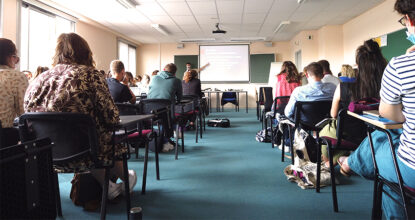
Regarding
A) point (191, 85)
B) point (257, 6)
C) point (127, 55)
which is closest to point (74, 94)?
point (191, 85)

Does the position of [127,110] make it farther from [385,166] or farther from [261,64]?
[261,64]

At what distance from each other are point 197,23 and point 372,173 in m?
6.54

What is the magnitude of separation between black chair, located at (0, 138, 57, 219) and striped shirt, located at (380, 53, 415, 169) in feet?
4.00

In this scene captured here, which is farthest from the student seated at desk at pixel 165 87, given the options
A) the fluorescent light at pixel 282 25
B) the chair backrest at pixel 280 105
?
the fluorescent light at pixel 282 25

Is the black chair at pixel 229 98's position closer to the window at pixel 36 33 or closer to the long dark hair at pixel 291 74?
the window at pixel 36 33

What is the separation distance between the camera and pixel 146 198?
2.07 m

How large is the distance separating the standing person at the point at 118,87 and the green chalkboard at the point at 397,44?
486 cm

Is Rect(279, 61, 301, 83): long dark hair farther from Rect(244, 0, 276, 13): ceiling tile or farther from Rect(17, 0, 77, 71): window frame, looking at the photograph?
Rect(17, 0, 77, 71): window frame

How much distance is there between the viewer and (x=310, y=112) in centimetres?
245

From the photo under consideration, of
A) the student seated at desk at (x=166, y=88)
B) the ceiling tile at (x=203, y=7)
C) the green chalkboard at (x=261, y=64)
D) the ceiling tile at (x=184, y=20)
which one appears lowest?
the student seated at desk at (x=166, y=88)

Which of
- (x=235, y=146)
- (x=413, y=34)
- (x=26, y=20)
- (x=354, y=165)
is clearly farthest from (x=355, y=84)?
(x=26, y=20)

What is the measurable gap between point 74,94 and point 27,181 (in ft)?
2.83

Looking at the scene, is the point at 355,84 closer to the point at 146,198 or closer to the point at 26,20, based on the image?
the point at 146,198

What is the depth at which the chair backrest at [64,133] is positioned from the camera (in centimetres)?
131
